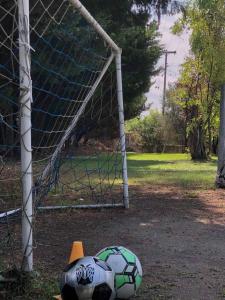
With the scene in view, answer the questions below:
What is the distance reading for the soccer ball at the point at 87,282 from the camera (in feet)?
12.7

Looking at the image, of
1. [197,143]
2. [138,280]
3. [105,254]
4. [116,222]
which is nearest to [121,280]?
[138,280]

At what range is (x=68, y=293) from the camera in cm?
391

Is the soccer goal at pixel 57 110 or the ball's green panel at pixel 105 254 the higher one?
the soccer goal at pixel 57 110

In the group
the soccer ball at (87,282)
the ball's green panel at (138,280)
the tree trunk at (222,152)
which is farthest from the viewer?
the tree trunk at (222,152)

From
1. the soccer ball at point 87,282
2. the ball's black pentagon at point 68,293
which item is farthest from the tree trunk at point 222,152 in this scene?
the ball's black pentagon at point 68,293

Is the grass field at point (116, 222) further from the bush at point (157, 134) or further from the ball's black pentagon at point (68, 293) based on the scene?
the bush at point (157, 134)

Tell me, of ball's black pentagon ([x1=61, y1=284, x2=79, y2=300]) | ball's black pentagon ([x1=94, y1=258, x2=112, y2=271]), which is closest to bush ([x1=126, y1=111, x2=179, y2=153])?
ball's black pentagon ([x1=94, y1=258, x2=112, y2=271])

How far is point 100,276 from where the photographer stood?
13.0ft

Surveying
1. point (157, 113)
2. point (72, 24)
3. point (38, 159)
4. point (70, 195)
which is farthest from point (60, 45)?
point (157, 113)

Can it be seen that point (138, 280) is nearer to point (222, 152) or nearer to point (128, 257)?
point (128, 257)

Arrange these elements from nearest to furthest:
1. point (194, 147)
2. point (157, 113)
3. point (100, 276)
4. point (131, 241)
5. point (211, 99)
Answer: point (100, 276), point (131, 241), point (211, 99), point (194, 147), point (157, 113)

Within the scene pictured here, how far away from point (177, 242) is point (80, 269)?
2888mm

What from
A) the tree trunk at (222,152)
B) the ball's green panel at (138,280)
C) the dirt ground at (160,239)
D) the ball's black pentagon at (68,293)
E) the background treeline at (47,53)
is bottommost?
the dirt ground at (160,239)

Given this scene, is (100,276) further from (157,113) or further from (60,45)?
(157,113)
